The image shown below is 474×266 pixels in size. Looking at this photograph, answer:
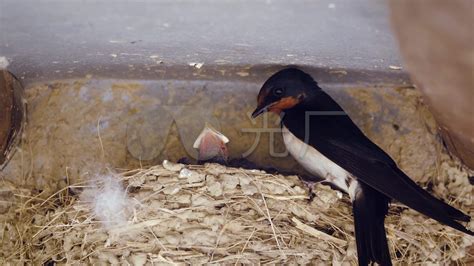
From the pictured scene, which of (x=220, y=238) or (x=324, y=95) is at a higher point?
(x=324, y=95)

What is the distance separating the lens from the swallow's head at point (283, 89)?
2.91 metres

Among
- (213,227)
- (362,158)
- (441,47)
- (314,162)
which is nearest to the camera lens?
(441,47)

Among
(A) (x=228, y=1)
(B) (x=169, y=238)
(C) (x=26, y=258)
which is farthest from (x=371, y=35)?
(C) (x=26, y=258)

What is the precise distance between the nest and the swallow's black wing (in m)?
0.15

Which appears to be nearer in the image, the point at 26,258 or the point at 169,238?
the point at 169,238

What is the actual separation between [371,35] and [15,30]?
1.15 metres

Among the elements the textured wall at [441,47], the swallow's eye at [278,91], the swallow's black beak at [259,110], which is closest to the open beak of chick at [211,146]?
the swallow's black beak at [259,110]

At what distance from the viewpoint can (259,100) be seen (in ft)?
9.77

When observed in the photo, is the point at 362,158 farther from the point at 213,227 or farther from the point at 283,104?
the point at 213,227

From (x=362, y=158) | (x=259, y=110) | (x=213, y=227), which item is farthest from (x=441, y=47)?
(x=259, y=110)

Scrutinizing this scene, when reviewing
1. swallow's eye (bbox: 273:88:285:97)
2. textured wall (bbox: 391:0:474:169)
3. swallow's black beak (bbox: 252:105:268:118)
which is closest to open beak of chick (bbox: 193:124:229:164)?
swallow's black beak (bbox: 252:105:268:118)

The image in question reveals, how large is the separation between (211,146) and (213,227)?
430mm

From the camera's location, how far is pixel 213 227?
2.57 metres

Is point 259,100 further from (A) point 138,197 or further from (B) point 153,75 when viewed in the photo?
(A) point 138,197
